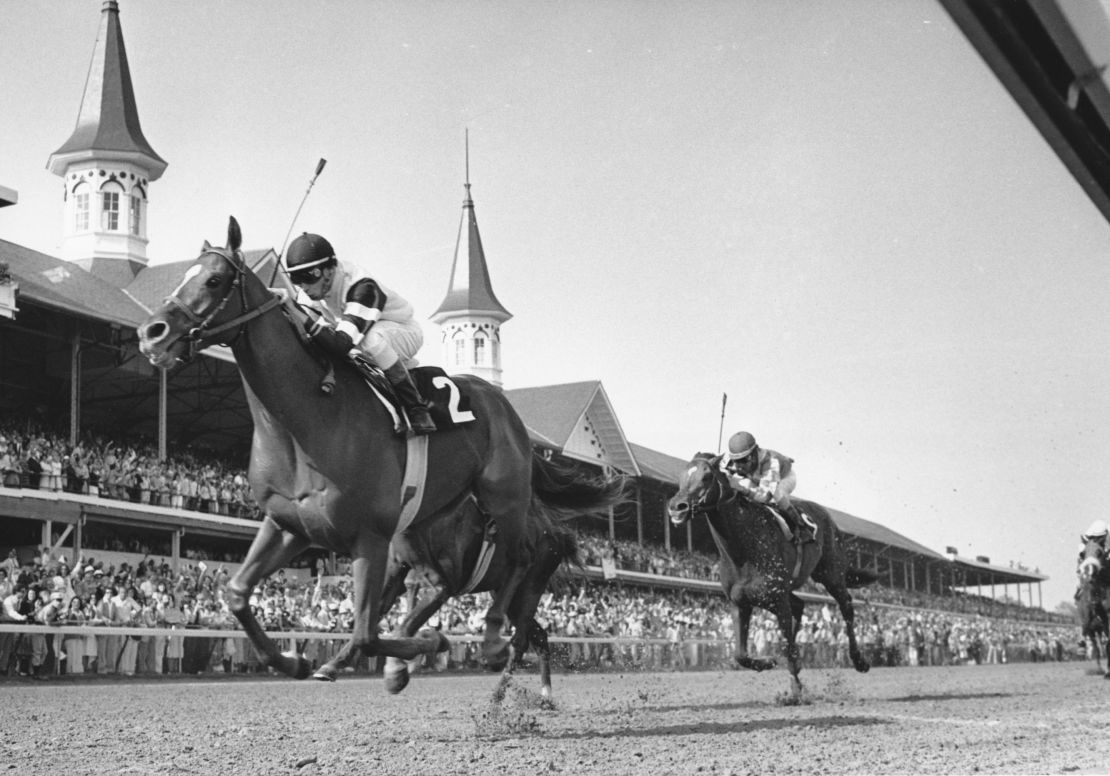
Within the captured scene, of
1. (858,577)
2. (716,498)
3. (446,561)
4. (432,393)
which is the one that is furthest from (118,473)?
(432,393)

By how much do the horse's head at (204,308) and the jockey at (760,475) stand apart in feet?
20.0

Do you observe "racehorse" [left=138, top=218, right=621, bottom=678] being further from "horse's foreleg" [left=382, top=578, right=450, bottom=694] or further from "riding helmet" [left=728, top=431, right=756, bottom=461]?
"riding helmet" [left=728, top=431, right=756, bottom=461]

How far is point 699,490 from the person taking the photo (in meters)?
10.4

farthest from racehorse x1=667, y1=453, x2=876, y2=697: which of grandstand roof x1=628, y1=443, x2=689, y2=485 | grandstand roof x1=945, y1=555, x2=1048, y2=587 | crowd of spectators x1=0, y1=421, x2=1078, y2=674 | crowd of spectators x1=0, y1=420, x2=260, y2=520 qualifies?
grandstand roof x1=945, y1=555, x2=1048, y2=587

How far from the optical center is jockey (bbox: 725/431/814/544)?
37.3 feet

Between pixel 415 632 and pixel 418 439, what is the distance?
4.46 ft

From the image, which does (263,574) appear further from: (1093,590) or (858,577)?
(1093,590)

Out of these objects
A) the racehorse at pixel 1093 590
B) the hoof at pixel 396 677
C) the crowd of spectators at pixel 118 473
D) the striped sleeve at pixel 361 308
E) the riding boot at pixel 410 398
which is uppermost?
the crowd of spectators at pixel 118 473

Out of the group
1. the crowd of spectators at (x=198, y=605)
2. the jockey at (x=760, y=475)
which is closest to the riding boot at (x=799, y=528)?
the jockey at (x=760, y=475)

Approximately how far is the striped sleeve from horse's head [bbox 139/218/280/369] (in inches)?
17.2

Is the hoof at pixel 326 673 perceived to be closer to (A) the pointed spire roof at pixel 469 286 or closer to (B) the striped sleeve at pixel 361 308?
(B) the striped sleeve at pixel 361 308

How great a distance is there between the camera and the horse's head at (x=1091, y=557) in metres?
15.9

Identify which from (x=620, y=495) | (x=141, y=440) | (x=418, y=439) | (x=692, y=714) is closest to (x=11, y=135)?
(x=418, y=439)

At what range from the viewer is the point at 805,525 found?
12.2 m
